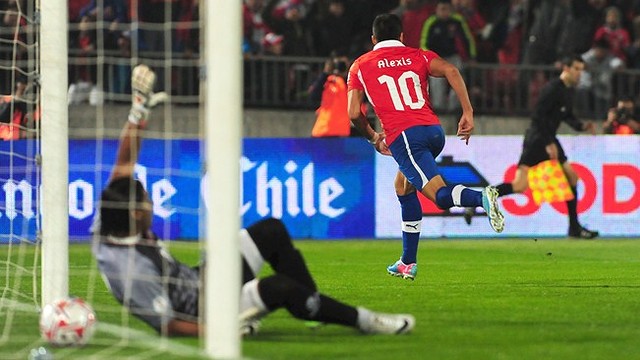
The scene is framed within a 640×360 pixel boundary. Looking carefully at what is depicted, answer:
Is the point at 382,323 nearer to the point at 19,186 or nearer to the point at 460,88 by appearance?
the point at 460,88

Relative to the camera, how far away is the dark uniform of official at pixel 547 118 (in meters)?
19.5

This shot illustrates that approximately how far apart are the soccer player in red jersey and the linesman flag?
7429 mm

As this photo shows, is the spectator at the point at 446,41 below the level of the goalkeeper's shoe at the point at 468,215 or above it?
above

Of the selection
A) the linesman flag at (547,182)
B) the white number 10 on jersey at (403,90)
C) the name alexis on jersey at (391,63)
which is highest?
the name alexis on jersey at (391,63)

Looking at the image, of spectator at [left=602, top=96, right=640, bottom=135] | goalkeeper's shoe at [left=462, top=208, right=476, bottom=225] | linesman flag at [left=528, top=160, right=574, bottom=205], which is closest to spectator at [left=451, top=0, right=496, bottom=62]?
spectator at [left=602, top=96, right=640, bottom=135]

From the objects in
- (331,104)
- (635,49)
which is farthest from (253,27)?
(635,49)

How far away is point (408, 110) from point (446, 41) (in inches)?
368

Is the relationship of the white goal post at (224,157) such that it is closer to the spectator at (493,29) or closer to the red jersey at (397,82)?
the red jersey at (397,82)

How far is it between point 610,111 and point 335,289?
10.0 metres

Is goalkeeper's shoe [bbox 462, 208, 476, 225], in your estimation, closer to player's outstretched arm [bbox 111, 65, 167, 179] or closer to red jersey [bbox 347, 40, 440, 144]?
red jersey [bbox 347, 40, 440, 144]

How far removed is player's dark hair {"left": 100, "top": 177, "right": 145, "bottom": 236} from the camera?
8.61 metres

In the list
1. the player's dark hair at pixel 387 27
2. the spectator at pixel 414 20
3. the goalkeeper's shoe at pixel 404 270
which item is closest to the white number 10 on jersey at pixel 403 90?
the player's dark hair at pixel 387 27

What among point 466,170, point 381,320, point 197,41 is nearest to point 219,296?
point 381,320

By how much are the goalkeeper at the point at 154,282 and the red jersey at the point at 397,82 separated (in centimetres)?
399
